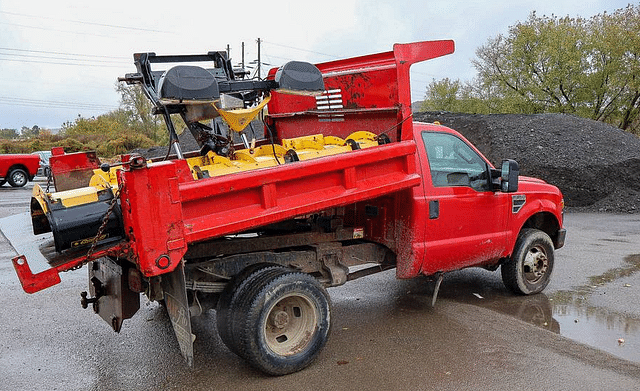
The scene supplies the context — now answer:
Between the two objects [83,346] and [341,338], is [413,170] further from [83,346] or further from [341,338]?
[83,346]

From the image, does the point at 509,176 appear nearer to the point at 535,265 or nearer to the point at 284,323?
the point at 535,265

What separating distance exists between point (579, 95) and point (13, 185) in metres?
27.7

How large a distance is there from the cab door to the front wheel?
34 centimetres

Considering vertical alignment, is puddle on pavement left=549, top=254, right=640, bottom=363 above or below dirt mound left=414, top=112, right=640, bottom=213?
below

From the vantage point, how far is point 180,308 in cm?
407

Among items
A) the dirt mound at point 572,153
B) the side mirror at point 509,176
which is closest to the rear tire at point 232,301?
the side mirror at point 509,176

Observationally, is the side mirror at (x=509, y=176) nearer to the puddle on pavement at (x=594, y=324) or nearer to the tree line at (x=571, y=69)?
the puddle on pavement at (x=594, y=324)

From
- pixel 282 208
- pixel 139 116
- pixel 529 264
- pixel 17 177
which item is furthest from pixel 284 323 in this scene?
pixel 139 116

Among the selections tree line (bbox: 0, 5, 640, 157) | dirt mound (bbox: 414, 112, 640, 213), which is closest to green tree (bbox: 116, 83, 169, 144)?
tree line (bbox: 0, 5, 640, 157)

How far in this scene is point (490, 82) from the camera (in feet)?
109

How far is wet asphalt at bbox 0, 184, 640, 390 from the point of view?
14.2ft

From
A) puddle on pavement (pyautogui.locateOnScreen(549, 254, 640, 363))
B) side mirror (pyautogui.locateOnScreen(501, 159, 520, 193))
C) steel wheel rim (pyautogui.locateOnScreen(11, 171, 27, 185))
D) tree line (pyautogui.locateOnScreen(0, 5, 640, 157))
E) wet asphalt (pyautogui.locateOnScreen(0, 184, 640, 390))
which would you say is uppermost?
tree line (pyautogui.locateOnScreen(0, 5, 640, 157))

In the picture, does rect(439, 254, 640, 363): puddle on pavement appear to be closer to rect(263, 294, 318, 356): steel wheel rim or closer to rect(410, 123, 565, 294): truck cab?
rect(410, 123, 565, 294): truck cab

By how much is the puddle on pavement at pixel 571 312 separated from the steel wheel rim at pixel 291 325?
2.50 meters
